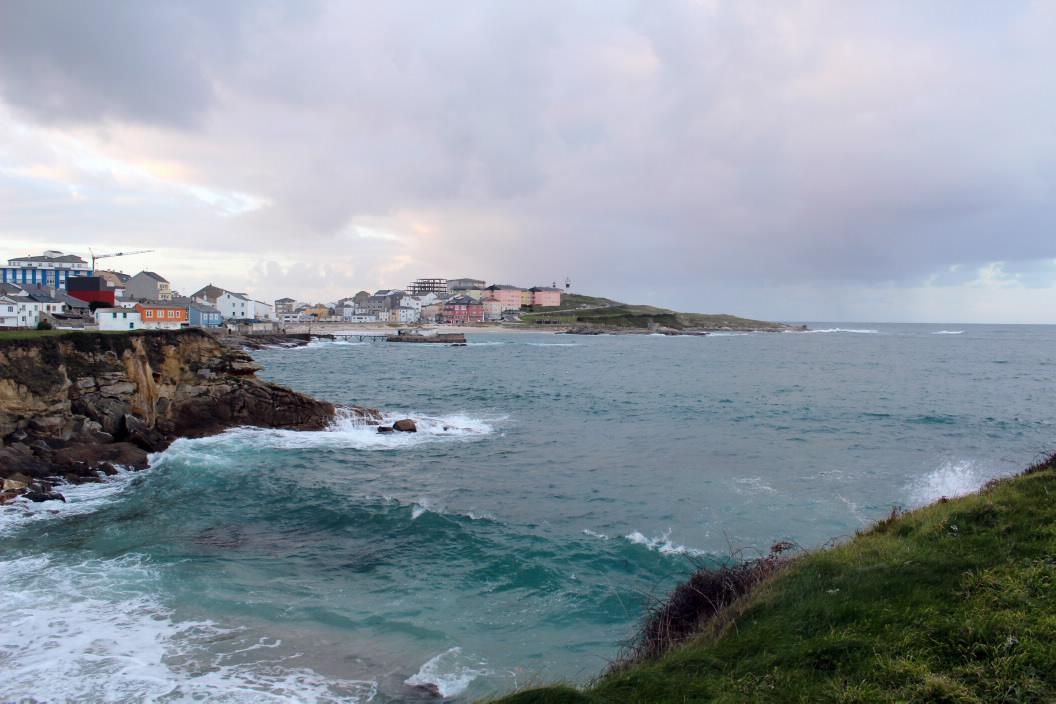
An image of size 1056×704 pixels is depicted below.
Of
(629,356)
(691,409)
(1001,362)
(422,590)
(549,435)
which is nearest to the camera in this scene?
(422,590)

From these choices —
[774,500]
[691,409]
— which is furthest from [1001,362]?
[774,500]

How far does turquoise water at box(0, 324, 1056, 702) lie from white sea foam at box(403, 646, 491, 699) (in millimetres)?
37

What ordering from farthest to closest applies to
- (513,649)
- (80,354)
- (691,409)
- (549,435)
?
(691,409) → (549,435) → (80,354) → (513,649)

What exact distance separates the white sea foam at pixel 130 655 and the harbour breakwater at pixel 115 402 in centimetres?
853

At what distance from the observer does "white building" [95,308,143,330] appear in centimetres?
4441

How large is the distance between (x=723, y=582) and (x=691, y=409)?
98.7 feet

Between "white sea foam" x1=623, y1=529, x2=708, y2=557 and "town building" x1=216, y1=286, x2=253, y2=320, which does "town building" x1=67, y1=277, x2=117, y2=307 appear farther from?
"white sea foam" x1=623, y1=529, x2=708, y2=557

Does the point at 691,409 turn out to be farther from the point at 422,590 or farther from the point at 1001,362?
the point at 1001,362

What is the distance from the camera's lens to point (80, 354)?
2667 cm

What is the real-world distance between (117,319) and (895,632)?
51.5m

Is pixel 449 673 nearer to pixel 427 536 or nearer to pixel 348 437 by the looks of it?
pixel 427 536

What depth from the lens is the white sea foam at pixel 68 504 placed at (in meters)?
17.1

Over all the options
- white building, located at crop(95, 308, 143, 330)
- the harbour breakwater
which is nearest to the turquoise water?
the harbour breakwater

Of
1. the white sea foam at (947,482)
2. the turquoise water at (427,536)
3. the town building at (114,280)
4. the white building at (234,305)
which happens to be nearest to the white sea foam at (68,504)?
the turquoise water at (427,536)
